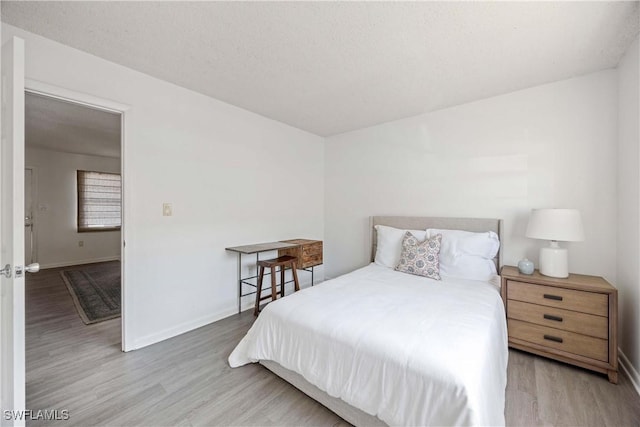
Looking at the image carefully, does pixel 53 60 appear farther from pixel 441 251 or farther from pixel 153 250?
pixel 441 251

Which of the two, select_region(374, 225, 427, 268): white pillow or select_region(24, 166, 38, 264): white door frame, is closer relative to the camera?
select_region(374, 225, 427, 268): white pillow

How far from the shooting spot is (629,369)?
1935 millimetres

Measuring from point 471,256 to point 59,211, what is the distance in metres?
7.41

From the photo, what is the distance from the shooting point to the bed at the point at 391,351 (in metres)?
1.19

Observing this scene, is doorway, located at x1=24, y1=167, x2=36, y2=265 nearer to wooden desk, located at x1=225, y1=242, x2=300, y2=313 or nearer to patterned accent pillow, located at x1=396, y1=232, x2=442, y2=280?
wooden desk, located at x1=225, y1=242, x2=300, y2=313

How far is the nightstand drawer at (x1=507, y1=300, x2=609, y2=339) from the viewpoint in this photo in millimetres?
1947

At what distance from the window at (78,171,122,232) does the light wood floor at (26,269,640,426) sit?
164 inches

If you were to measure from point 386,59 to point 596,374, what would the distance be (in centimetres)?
290

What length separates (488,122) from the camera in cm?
282

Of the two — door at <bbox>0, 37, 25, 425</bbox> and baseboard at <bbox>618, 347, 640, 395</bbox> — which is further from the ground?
door at <bbox>0, 37, 25, 425</bbox>

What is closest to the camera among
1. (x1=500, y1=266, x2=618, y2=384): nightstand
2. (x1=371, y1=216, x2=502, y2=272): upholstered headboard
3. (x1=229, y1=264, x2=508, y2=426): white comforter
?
(x1=229, y1=264, x2=508, y2=426): white comforter

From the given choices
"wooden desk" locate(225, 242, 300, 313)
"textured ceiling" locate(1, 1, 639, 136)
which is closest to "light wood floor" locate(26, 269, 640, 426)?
"wooden desk" locate(225, 242, 300, 313)

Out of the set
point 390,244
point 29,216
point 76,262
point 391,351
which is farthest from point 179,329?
point 29,216

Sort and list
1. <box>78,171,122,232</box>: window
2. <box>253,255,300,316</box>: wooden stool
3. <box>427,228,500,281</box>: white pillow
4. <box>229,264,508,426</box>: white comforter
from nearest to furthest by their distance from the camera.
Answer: <box>229,264,508,426</box>: white comforter < <box>427,228,500,281</box>: white pillow < <box>253,255,300,316</box>: wooden stool < <box>78,171,122,232</box>: window
